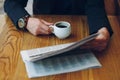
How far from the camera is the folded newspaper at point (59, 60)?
0.86 metres

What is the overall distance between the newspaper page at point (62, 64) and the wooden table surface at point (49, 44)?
0.02 meters

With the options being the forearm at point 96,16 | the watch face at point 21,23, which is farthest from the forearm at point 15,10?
the forearm at point 96,16

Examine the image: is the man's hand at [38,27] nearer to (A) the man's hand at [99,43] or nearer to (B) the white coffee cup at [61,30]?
(B) the white coffee cup at [61,30]

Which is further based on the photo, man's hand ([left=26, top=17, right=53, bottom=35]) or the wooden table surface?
man's hand ([left=26, top=17, right=53, bottom=35])

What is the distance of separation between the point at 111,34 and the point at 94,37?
0.23 m

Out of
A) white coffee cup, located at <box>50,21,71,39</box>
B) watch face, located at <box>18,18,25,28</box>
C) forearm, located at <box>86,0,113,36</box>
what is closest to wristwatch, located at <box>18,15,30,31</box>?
watch face, located at <box>18,18,25,28</box>

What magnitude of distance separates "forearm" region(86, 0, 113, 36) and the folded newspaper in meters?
0.19

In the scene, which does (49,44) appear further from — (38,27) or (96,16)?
(96,16)

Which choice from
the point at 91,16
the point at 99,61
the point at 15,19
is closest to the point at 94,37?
the point at 99,61

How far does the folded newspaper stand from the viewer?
865 mm

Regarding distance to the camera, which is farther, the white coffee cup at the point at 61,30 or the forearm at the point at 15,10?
the forearm at the point at 15,10

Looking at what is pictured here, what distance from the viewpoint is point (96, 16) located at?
1235mm

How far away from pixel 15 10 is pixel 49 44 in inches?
13.4

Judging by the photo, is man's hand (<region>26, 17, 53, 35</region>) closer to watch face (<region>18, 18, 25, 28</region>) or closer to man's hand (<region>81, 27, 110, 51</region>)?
watch face (<region>18, 18, 25, 28</region>)
